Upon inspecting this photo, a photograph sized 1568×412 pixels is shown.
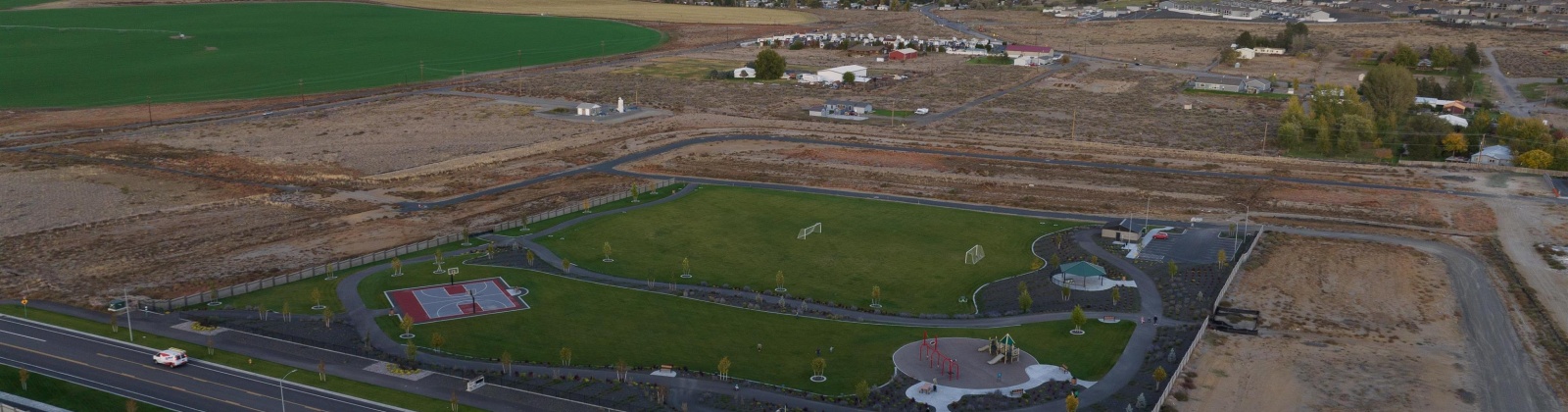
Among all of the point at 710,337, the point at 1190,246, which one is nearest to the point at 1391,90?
the point at 1190,246

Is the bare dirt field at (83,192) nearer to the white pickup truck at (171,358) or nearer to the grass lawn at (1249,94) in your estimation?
the white pickup truck at (171,358)

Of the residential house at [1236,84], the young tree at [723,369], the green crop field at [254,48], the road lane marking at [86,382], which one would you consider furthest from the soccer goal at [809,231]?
the green crop field at [254,48]

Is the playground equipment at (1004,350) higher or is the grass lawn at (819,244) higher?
the playground equipment at (1004,350)

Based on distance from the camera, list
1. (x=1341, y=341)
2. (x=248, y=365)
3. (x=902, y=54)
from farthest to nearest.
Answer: (x=902, y=54), (x=1341, y=341), (x=248, y=365)

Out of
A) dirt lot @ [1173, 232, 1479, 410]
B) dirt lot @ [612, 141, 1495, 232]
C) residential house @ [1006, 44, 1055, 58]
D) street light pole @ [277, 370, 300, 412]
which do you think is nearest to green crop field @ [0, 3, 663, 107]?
residential house @ [1006, 44, 1055, 58]

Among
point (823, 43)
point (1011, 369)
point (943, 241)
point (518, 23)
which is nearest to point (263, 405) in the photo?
point (1011, 369)

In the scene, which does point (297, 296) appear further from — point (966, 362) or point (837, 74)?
point (837, 74)
